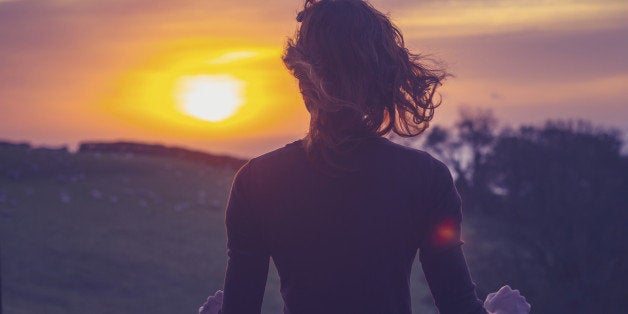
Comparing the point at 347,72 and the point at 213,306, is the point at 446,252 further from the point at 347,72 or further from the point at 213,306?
the point at 213,306

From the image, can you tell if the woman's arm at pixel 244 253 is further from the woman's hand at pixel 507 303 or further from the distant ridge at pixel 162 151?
the distant ridge at pixel 162 151

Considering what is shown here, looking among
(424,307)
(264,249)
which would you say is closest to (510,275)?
(424,307)

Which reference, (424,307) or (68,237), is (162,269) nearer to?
(68,237)

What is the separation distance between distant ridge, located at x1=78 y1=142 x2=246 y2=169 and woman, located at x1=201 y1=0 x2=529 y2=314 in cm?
3082

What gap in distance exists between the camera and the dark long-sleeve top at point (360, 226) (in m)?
2.86

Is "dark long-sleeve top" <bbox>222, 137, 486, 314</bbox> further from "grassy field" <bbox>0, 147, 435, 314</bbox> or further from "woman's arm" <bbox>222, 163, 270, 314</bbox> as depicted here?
"grassy field" <bbox>0, 147, 435, 314</bbox>

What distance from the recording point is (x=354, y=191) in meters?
2.90

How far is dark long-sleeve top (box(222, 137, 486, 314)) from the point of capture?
2.86 metres

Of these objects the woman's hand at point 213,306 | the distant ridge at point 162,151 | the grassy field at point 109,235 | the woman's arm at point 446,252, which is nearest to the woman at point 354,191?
the woman's arm at point 446,252

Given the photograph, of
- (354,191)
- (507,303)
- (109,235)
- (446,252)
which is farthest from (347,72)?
(109,235)

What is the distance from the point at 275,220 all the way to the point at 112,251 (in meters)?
23.0

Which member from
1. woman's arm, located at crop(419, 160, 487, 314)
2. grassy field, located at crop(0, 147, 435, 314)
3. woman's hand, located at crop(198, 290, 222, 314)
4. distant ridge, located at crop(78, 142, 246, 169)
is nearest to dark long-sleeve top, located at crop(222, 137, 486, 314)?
woman's arm, located at crop(419, 160, 487, 314)

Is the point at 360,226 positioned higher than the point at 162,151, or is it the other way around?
the point at 360,226

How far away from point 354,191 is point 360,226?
11 cm
